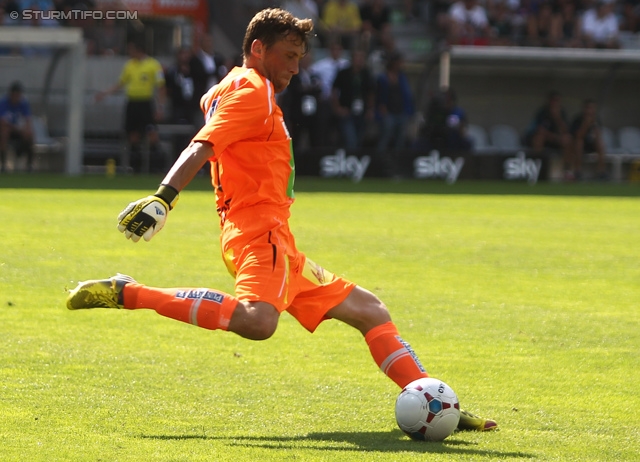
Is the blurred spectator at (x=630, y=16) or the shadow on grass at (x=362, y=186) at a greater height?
the blurred spectator at (x=630, y=16)

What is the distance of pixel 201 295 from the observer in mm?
4898

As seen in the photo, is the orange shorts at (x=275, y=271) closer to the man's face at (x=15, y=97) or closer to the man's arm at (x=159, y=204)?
the man's arm at (x=159, y=204)

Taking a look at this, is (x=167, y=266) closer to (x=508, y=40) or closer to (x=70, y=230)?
(x=70, y=230)

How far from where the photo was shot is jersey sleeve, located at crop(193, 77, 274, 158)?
4.73 metres

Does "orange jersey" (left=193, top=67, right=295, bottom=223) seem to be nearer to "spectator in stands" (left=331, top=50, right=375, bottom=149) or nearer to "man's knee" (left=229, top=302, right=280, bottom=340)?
"man's knee" (left=229, top=302, right=280, bottom=340)

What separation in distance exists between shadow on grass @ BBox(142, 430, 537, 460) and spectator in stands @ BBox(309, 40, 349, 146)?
17.3 meters

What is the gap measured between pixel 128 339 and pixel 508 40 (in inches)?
813

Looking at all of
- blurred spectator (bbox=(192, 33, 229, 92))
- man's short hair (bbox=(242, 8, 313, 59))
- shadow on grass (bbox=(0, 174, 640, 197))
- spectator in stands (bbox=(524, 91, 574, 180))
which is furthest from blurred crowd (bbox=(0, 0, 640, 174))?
man's short hair (bbox=(242, 8, 313, 59))

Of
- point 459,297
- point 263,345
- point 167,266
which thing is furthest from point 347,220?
point 263,345

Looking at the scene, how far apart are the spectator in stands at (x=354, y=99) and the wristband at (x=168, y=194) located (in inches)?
677

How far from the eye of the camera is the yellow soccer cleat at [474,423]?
4.98 metres

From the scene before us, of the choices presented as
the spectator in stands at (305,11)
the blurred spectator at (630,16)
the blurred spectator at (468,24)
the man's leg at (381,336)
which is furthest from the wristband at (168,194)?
the blurred spectator at (630,16)

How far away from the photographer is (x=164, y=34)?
1014 inches

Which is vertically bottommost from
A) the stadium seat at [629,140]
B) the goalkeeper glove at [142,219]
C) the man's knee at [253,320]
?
the stadium seat at [629,140]
